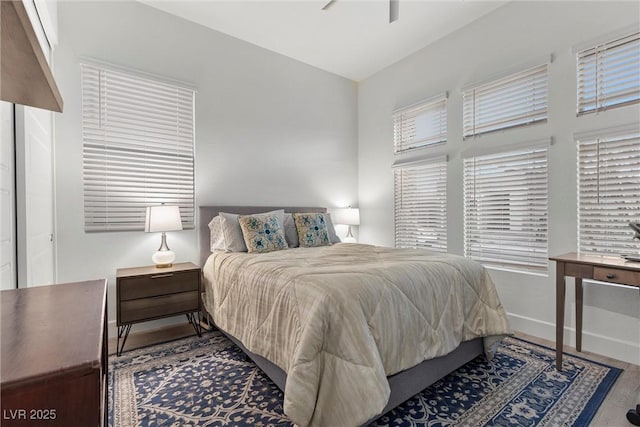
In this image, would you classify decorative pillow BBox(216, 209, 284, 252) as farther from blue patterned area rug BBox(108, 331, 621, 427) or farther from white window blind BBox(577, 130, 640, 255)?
white window blind BBox(577, 130, 640, 255)

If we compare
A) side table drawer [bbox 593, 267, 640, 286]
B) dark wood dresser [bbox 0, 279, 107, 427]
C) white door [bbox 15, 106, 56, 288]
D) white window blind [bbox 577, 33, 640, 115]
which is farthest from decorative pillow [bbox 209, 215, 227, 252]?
white window blind [bbox 577, 33, 640, 115]

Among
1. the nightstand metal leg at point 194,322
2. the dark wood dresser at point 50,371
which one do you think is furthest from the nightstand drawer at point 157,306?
the dark wood dresser at point 50,371

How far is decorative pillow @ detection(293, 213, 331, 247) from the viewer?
3369 millimetres

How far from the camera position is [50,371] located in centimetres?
53

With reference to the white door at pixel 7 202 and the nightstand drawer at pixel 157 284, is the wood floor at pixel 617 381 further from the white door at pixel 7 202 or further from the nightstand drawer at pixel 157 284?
the white door at pixel 7 202

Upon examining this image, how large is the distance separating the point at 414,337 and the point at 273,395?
0.94 m

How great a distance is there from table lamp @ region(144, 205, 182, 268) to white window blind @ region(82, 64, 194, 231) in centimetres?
31

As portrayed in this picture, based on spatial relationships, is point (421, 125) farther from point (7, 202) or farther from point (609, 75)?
point (7, 202)

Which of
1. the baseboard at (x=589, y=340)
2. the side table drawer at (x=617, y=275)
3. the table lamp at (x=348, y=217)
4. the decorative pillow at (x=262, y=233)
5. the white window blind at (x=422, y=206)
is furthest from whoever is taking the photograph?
the table lamp at (x=348, y=217)

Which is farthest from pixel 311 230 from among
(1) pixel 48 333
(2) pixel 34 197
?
(1) pixel 48 333

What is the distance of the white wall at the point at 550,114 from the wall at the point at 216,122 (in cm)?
120

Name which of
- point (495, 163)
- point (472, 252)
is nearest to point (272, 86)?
point (495, 163)

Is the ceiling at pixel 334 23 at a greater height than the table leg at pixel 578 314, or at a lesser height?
greater

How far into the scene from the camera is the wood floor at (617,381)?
1641 mm
